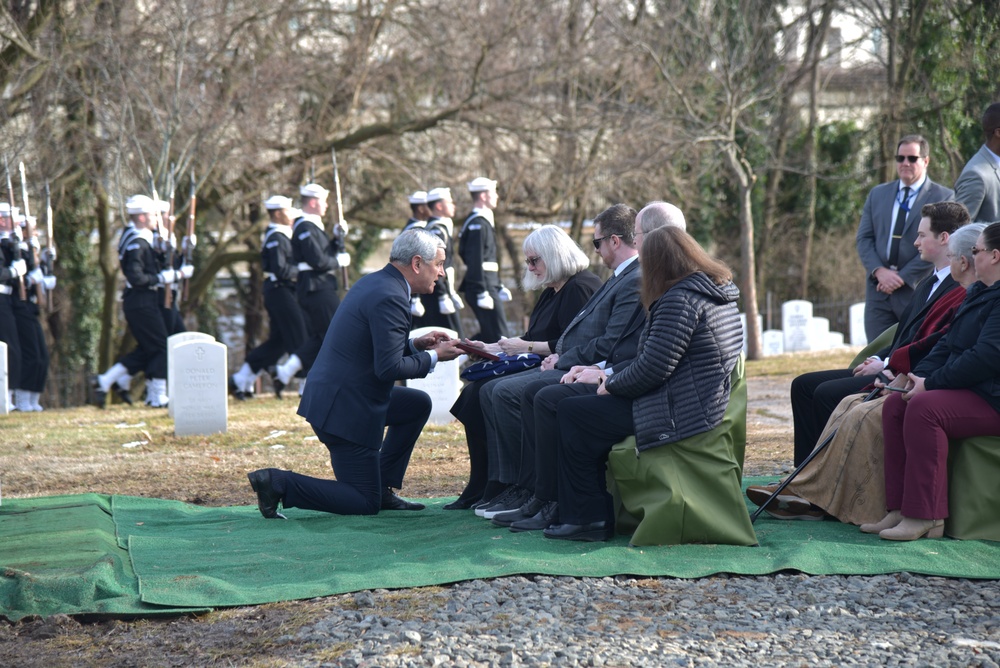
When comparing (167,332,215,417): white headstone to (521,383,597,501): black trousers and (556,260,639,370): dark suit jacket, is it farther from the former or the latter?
(521,383,597,501): black trousers

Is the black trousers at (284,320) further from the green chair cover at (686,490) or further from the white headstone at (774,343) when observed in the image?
the white headstone at (774,343)

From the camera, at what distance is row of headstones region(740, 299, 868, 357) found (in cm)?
2214

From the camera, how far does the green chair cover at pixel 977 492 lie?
5.43 metres

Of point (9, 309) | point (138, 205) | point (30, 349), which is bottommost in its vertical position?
point (30, 349)

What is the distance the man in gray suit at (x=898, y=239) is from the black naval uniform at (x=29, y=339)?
10.3 m

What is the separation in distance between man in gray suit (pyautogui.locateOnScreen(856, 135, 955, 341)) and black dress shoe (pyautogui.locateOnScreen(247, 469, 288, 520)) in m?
4.04

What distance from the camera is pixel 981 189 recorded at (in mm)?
7406

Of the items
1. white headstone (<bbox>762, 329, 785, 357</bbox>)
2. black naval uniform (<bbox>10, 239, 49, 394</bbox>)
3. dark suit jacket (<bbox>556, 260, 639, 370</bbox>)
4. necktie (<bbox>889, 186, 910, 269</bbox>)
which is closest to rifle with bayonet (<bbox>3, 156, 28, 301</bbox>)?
black naval uniform (<bbox>10, 239, 49, 394</bbox>)

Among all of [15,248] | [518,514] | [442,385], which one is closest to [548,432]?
[518,514]

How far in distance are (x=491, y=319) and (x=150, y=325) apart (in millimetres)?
4097

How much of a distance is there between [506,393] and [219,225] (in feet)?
51.7

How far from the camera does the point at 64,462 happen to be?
9.25 m

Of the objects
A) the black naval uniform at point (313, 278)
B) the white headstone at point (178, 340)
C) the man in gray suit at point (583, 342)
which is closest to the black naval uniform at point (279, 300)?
the black naval uniform at point (313, 278)

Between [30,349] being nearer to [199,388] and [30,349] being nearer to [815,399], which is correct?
[199,388]
